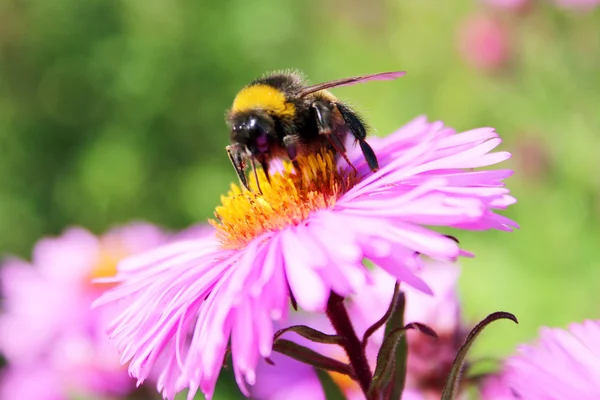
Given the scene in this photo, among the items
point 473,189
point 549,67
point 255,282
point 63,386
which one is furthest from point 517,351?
point 549,67

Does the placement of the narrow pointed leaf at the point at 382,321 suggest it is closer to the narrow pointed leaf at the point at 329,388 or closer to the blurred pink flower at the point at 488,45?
the narrow pointed leaf at the point at 329,388

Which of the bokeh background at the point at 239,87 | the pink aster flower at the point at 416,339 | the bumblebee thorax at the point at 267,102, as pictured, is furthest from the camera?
the bokeh background at the point at 239,87

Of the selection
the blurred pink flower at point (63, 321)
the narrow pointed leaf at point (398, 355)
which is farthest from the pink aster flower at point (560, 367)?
the blurred pink flower at point (63, 321)

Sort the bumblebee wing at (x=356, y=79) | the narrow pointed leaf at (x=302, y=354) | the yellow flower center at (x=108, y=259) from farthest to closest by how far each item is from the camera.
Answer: the yellow flower center at (x=108, y=259) → the bumblebee wing at (x=356, y=79) → the narrow pointed leaf at (x=302, y=354)

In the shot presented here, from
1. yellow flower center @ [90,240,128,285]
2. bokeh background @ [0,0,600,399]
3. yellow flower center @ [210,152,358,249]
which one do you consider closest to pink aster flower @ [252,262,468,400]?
yellow flower center @ [210,152,358,249]

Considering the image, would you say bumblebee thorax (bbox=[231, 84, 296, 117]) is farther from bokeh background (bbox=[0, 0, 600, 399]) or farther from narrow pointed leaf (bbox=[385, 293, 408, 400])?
bokeh background (bbox=[0, 0, 600, 399])

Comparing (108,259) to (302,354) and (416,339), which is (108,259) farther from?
(302,354)

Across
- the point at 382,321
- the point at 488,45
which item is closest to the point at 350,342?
the point at 382,321
